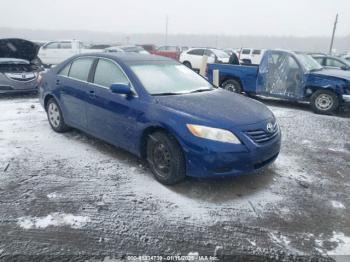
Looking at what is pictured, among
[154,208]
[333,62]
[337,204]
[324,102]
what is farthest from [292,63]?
[154,208]

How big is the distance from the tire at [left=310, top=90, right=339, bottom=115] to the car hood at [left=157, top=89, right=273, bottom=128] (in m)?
4.89

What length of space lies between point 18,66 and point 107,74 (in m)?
5.57

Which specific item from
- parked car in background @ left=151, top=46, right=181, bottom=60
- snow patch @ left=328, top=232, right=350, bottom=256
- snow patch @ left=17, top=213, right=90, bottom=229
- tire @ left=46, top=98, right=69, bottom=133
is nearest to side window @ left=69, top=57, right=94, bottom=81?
tire @ left=46, top=98, right=69, bottom=133

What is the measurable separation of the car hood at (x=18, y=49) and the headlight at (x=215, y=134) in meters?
7.93

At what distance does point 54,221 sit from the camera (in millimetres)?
3369

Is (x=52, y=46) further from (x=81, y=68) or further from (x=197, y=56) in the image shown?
(x=81, y=68)

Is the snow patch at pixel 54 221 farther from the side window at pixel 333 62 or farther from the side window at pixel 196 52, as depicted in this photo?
the side window at pixel 196 52

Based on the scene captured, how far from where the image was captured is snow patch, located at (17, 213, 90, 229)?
329cm

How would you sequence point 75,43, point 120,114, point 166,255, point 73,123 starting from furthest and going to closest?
point 75,43 → point 73,123 → point 120,114 → point 166,255

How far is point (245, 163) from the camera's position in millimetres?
3814

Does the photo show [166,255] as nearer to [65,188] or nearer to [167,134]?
[167,134]

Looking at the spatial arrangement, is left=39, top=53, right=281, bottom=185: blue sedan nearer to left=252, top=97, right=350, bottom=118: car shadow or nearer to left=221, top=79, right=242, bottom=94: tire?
left=221, top=79, right=242, bottom=94: tire

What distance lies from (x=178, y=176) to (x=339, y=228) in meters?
1.81

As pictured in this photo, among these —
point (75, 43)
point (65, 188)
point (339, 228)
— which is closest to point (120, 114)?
point (65, 188)
